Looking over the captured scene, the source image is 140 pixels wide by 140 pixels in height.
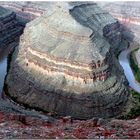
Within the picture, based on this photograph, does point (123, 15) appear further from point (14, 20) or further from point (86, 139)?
point (86, 139)

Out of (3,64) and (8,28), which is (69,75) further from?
(8,28)

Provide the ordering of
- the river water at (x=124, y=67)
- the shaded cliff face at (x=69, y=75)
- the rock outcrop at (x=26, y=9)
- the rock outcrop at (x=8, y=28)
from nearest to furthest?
the shaded cliff face at (x=69, y=75)
the river water at (x=124, y=67)
the rock outcrop at (x=8, y=28)
the rock outcrop at (x=26, y=9)

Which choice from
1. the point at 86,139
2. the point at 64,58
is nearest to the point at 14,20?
the point at 64,58

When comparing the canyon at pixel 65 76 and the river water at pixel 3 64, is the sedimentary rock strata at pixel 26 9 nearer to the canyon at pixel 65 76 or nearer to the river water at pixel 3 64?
the river water at pixel 3 64

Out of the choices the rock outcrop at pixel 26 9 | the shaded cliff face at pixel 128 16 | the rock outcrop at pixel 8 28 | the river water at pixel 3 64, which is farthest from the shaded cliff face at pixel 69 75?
the rock outcrop at pixel 26 9

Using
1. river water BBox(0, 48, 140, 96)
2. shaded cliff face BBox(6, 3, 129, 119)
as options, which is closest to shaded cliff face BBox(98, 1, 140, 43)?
river water BBox(0, 48, 140, 96)

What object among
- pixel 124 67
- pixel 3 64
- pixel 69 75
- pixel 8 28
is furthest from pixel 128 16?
pixel 69 75
